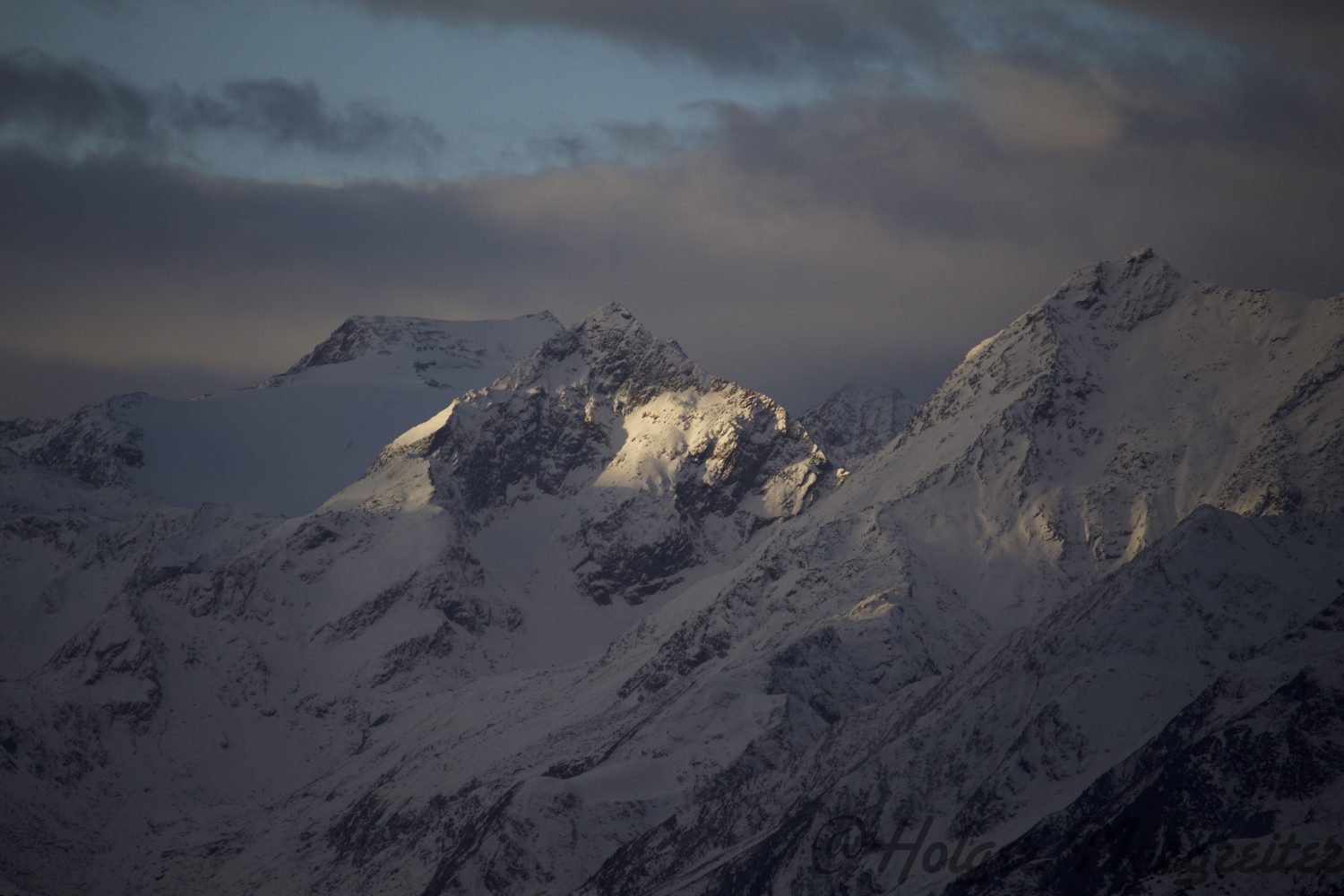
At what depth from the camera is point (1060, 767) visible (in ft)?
581

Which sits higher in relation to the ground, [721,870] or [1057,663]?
[1057,663]

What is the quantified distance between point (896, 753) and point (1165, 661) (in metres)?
26.5

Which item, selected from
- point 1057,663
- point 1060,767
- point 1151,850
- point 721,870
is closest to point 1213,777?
point 1151,850

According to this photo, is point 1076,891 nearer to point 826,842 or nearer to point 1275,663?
point 1275,663

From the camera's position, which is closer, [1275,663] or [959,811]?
[1275,663]

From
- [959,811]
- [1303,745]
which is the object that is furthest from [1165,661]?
[1303,745]

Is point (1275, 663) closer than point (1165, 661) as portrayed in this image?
Yes

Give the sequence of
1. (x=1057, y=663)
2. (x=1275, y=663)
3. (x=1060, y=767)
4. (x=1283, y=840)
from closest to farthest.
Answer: (x=1283, y=840) → (x=1275, y=663) → (x=1060, y=767) → (x=1057, y=663)

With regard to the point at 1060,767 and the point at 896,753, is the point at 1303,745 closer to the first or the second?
the point at 1060,767

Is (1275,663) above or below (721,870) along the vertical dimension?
above

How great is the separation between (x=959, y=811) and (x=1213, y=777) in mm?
31495

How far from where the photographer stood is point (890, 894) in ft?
567

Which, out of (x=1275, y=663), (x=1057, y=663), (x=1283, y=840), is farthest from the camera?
(x=1057, y=663)

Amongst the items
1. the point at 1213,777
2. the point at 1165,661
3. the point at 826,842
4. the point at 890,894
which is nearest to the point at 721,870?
the point at 826,842
